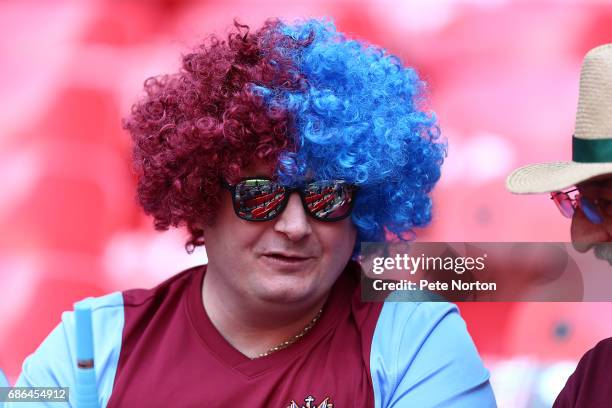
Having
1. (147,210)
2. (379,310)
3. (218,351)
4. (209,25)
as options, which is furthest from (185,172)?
(209,25)

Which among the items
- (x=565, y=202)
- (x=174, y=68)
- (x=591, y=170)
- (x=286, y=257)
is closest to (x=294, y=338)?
(x=286, y=257)

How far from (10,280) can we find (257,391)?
76.4 inches

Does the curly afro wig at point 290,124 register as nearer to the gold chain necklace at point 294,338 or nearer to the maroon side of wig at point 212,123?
the maroon side of wig at point 212,123

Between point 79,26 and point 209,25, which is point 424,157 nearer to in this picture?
point 209,25

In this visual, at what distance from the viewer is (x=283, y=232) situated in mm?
2213

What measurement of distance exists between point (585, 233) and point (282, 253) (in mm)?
787

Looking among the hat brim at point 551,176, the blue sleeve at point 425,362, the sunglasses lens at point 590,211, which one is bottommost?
the blue sleeve at point 425,362

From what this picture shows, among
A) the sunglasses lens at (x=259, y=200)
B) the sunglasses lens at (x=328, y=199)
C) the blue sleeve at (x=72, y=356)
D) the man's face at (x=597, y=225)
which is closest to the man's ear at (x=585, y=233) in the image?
the man's face at (x=597, y=225)

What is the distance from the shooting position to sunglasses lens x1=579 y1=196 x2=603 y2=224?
1878 mm

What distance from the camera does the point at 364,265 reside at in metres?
2.56

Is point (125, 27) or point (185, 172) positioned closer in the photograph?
point (185, 172)

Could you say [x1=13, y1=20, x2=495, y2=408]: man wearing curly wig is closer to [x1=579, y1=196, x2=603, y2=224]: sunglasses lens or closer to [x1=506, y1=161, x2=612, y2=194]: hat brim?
[x1=506, y1=161, x2=612, y2=194]: hat brim

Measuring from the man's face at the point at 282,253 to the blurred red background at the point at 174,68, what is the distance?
1.27 metres

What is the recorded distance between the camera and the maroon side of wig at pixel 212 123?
88.4 inches
